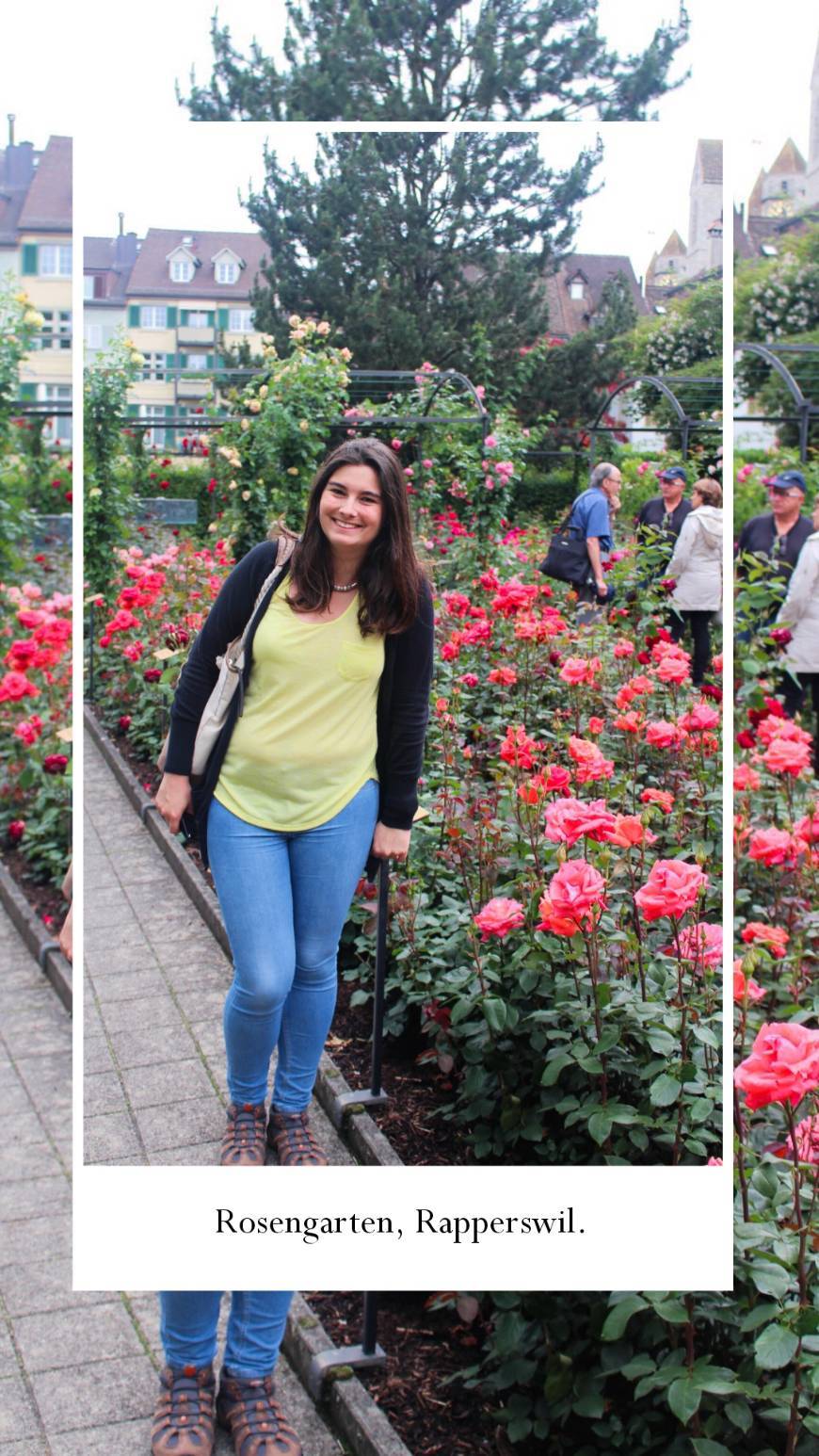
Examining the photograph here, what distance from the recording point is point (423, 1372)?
7.36 ft

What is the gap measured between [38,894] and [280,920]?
370cm

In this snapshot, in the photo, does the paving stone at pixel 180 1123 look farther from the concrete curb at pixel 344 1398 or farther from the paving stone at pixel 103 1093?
the concrete curb at pixel 344 1398

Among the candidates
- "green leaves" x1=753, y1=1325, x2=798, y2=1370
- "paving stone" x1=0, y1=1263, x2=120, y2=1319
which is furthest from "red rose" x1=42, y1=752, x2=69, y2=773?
"green leaves" x1=753, y1=1325, x2=798, y2=1370

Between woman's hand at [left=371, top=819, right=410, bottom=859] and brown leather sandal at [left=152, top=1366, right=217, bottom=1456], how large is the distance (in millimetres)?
776

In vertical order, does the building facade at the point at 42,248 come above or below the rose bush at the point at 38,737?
above

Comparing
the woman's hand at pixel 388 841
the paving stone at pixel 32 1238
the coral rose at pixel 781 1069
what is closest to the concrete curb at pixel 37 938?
the paving stone at pixel 32 1238

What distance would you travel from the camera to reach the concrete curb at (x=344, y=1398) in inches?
81.8

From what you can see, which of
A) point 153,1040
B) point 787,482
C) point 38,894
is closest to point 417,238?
point 153,1040

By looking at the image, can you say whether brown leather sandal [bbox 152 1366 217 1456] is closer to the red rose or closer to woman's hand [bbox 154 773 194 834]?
woman's hand [bbox 154 773 194 834]

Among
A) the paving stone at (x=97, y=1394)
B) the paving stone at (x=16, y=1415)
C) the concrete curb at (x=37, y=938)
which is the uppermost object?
the concrete curb at (x=37, y=938)

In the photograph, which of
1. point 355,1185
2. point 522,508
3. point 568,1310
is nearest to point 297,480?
point 355,1185

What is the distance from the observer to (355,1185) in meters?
1.61

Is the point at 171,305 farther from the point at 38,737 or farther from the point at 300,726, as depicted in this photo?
the point at 38,737

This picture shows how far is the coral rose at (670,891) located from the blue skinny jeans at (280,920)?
36cm
